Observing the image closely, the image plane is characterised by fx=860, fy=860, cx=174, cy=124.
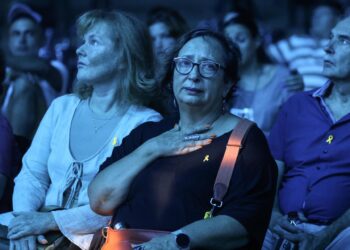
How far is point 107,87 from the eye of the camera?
16.4 ft

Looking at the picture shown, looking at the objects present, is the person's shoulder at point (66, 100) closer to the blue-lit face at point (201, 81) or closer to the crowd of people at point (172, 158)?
the crowd of people at point (172, 158)

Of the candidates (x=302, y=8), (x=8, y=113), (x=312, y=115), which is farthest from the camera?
(x=302, y=8)

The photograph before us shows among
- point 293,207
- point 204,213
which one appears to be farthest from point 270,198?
point 293,207

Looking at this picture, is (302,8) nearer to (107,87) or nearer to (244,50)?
(244,50)

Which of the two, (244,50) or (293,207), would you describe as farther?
(244,50)

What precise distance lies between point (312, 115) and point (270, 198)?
965mm

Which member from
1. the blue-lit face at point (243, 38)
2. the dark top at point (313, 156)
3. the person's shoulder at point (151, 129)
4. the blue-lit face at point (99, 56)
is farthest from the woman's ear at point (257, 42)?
the person's shoulder at point (151, 129)

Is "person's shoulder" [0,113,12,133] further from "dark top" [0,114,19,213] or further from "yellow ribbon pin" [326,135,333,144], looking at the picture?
"yellow ribbon pin" [326,135,333,144]

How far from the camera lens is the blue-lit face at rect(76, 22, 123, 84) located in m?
4.93

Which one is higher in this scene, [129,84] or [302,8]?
[302,8]

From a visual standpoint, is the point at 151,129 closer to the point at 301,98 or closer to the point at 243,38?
the point at 301,98

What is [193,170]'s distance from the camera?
4066mm

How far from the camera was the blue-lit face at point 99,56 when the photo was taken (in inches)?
194

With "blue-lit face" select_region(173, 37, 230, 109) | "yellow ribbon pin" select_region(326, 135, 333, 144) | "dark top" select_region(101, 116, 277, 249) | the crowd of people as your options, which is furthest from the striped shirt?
"dark top" select_region(101, 116, 277, 249)
